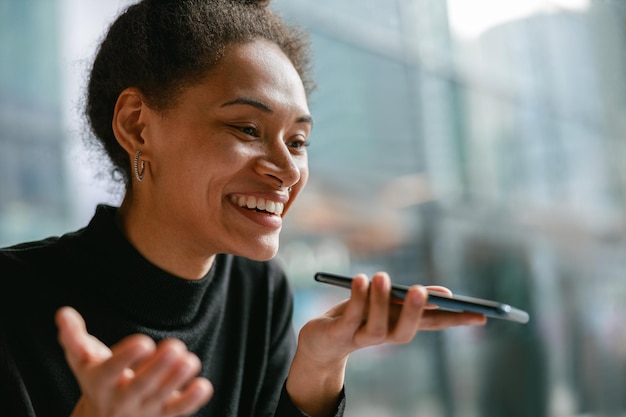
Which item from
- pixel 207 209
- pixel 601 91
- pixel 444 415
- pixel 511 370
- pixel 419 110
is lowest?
pixel 444 415

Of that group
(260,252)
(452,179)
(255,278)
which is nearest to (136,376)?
(260,252)

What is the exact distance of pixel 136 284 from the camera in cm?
92

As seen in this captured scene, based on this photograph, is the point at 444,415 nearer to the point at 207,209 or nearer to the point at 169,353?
the point at 207,209

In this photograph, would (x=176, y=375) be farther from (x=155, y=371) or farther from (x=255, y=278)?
(x=255, y=278)

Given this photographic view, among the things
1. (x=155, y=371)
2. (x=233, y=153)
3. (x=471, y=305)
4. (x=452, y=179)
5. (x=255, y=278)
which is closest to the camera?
(x=155, y=371)

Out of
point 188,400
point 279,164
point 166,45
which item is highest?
point 166,45

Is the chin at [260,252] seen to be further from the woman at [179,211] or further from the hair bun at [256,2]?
the hair bun at [256,2]

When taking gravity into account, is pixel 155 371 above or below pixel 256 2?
below

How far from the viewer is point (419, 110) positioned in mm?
2283

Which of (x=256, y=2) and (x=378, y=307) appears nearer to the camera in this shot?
(x=378, y=307)

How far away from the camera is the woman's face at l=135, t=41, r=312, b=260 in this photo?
859mm

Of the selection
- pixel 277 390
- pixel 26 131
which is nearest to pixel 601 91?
pixel 277 390

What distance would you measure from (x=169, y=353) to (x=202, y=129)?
44 centimetres

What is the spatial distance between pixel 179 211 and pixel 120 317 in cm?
17
